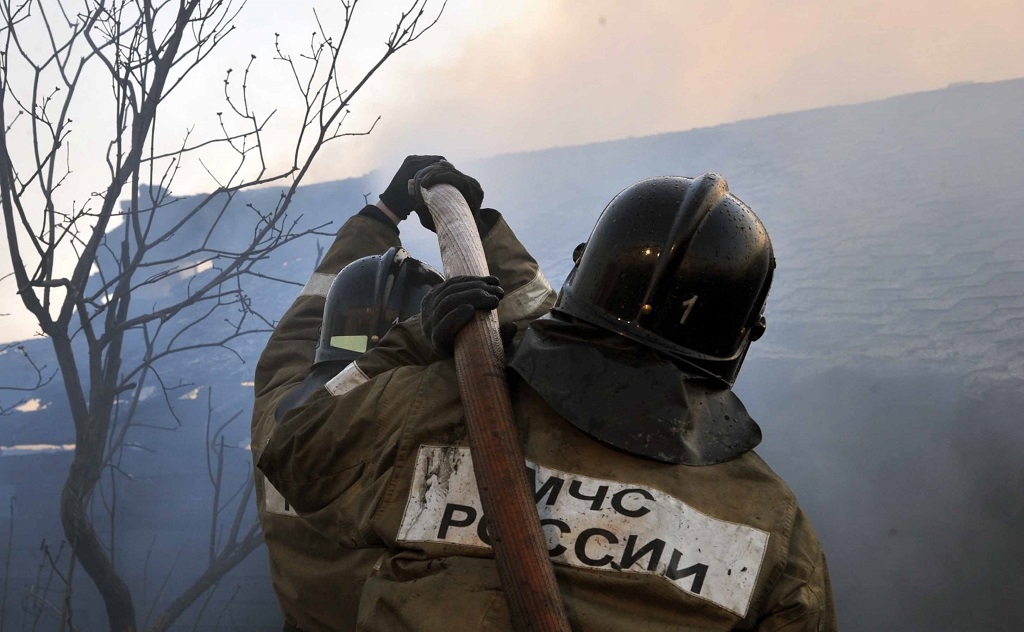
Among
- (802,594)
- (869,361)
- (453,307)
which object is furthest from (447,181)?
(869,361)

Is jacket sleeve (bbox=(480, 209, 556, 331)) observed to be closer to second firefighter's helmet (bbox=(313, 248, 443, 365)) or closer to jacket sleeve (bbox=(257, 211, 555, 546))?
second firefighter's helmet (bbox=(313, 248, 443, 365))

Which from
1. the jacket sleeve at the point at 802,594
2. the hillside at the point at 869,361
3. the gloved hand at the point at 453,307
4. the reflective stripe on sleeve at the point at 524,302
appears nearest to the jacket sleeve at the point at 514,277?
the reflective stripe on sleeve at the point at 524,302

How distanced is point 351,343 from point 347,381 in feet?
2.99

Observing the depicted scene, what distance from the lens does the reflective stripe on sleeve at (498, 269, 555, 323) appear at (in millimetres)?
2812

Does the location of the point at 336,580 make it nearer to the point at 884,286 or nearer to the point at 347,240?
the point at 347,240

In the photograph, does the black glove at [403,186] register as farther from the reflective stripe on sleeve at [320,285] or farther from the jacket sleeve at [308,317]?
the reflective stripe on sleeve at [320,285]

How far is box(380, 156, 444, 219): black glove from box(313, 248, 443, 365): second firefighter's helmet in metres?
0.27

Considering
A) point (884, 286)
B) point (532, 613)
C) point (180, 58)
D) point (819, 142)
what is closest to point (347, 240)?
point (180, 58)

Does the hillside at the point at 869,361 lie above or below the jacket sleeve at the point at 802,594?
above

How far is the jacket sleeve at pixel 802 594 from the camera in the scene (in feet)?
4.81

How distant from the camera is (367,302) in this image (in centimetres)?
294

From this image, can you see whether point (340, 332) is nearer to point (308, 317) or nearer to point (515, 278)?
point (308, 317)

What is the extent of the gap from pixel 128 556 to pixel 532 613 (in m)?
7.71

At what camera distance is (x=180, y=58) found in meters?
4.43
